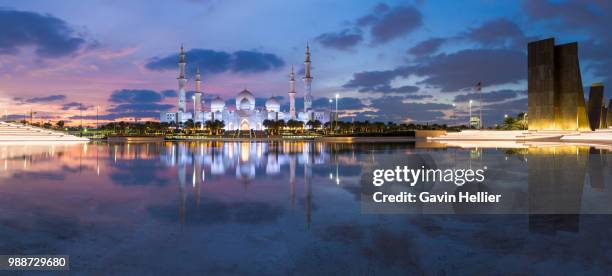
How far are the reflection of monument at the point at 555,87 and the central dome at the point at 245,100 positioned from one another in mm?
61713

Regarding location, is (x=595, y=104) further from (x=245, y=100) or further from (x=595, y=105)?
(x=245, y=100)

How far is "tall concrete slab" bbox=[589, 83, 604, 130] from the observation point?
5149cm

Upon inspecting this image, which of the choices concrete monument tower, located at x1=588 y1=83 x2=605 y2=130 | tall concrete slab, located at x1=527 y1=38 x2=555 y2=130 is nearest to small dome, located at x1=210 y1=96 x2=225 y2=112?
tall concrete slab, located at x1=527 y1=38 x2=555 y2=130

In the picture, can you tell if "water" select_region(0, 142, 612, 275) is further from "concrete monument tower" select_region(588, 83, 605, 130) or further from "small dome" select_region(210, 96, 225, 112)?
"small dome" select_region(210, 96, 225, 112)

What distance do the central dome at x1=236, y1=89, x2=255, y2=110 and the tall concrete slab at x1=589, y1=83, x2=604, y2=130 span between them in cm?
6276

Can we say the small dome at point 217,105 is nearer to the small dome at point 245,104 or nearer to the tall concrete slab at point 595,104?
the small dome at point 245,104

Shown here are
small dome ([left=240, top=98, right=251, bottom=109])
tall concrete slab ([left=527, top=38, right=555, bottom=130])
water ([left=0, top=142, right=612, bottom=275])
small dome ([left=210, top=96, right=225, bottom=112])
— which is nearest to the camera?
water ([left=0, top=142, right=612, bottom=275])

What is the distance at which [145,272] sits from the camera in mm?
3625

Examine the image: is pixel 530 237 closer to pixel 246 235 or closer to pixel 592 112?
pixel 246 235

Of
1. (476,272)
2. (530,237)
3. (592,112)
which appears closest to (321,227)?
(476,272)

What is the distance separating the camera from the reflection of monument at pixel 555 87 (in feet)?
125

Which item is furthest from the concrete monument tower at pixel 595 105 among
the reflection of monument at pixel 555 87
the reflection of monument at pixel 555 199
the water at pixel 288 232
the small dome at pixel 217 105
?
the small dome at pixel 217 105

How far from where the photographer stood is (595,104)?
5206 centimetres

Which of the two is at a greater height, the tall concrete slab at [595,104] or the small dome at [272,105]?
the small dome at [272,105]
